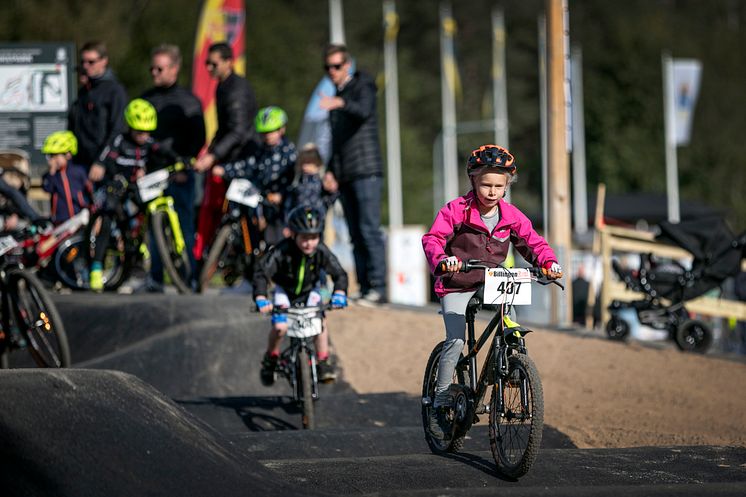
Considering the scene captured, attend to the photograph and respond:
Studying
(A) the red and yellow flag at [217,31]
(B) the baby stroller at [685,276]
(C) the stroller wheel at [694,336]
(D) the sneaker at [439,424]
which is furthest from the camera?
(A) the red and yellow flag at [217,31]

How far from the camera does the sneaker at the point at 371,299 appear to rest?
13633mm

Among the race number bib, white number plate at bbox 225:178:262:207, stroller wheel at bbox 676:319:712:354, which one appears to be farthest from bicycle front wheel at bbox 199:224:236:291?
the race number bib

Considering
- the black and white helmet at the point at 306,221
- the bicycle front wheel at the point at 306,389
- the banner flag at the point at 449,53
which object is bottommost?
the bicycle front wheel at the point at 306,389

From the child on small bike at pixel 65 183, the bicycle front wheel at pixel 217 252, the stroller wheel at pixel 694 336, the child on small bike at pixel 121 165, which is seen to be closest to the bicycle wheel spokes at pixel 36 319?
the bicycle front wheel at pixel 217 252

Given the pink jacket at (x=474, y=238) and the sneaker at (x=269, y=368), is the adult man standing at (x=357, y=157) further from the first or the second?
the pink jacket at (x=474, y=238)

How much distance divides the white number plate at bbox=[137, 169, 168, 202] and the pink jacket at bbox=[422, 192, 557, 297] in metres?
6.18

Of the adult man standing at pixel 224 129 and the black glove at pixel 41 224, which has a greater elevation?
the adult man standing at pixel 224 129

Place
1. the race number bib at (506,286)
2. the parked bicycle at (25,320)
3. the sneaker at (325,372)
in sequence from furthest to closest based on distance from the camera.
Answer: the parked bicycle at (25,320) < the sneaker at (325,372) < the race number bib at (506,286)

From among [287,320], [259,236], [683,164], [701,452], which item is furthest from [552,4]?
[683,164]

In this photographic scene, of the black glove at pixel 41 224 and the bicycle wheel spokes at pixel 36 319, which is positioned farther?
the black glove at pixel 41 224

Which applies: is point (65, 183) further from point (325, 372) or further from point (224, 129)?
point (325, 372)

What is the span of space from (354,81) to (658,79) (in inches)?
2355

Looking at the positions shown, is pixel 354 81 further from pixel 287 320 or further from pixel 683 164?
pixel 683 164

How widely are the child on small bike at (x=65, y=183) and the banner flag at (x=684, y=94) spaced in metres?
27.4
